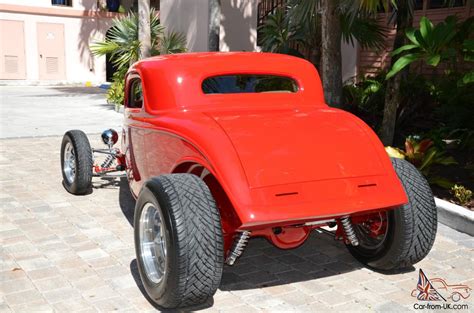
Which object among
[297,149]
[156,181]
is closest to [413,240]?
[297,149]

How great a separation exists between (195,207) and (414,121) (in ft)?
24.8

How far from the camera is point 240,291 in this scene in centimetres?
408

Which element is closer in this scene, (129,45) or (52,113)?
(52,113)

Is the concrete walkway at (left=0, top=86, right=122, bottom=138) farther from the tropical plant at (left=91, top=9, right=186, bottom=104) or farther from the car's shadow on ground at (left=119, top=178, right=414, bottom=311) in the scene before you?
the car's shadow on ground at (left=119, top=178, right=414, bottom=311)

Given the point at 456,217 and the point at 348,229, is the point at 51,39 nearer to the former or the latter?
the point at 456,217

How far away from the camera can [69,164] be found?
6918mm

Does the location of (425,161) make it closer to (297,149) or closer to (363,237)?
(363,237)

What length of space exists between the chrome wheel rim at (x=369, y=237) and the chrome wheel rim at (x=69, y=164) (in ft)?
12.8

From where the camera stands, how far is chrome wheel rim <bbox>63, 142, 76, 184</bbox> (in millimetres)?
6816

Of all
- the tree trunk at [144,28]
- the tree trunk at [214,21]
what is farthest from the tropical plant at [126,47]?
the tree trunk at [214,21]

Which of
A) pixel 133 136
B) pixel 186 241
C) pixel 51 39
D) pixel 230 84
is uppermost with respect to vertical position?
pixel 51 39

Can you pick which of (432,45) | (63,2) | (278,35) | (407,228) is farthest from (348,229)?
(63,2)

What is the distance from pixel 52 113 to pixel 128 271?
38.6ft

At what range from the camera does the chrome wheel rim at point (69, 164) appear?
22.4 ft
